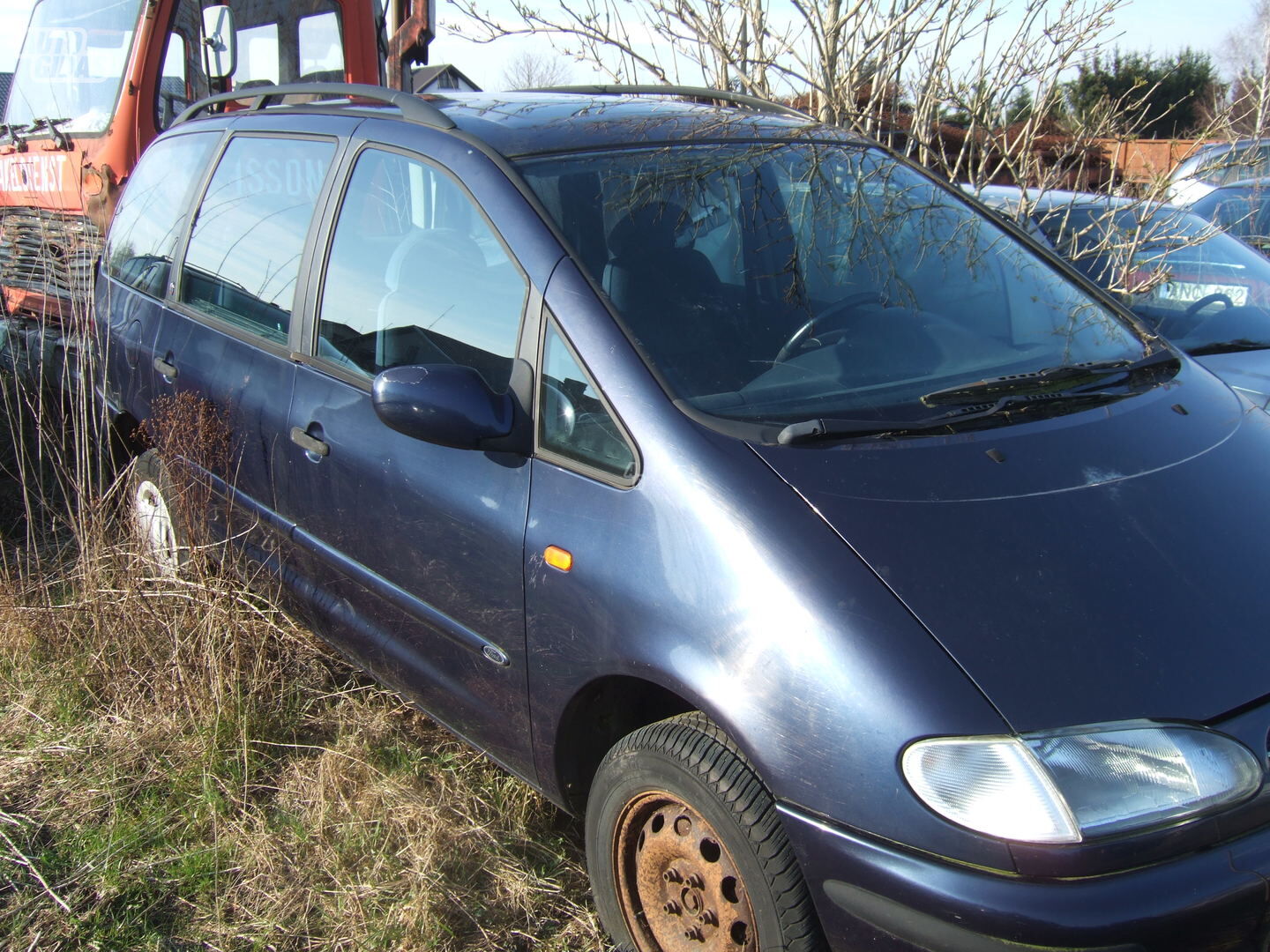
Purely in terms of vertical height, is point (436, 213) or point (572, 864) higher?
point (436, 213)

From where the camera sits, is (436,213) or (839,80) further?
(839,80)

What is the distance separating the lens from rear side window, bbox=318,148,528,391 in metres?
2.56

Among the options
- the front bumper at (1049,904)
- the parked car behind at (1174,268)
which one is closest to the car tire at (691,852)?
the front bumper at (1049,904)

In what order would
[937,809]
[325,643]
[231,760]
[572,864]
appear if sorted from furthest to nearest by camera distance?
[325,643] → [231,760] → [572,864] → [937,809]

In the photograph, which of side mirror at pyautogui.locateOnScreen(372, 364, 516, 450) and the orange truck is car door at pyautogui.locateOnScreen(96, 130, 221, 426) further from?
side mirror at pyautogui.locateOnScreen(372, 364, 516, 450)

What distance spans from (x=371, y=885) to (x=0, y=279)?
4.01m

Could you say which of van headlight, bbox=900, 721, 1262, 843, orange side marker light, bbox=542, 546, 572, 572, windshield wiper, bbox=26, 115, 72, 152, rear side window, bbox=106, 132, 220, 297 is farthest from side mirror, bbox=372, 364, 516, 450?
windshield wiper, bbox=26, 115, 72, 152

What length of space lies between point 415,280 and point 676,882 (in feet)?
5.12

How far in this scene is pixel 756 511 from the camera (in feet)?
6.63

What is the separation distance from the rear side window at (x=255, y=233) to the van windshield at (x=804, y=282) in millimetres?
924

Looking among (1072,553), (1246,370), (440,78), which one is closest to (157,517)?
(1072,553)

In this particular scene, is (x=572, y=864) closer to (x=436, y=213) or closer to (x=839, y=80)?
(x=436, y=213)

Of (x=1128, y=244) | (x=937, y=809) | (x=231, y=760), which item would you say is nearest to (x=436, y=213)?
(x=231, y=760)

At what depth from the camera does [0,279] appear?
17.2ft
